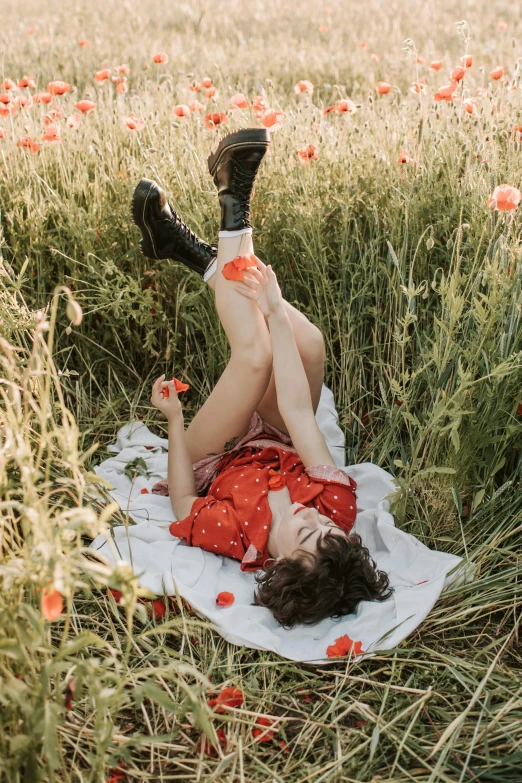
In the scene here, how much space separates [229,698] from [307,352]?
3.56 feet

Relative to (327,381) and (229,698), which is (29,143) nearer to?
(327,381)

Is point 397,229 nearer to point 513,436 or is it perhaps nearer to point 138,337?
point 513,436

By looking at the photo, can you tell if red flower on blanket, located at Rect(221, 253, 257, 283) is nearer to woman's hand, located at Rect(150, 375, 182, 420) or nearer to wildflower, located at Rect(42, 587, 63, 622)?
woman's hand, located at Rect(150, 375, 182, 420)

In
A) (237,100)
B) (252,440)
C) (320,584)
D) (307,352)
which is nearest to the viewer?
(320,584)

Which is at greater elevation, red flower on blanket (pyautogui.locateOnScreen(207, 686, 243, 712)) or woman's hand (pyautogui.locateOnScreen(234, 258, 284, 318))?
woman's hand (pyautogui.locateOnScreen(234, 258, 284, 318))

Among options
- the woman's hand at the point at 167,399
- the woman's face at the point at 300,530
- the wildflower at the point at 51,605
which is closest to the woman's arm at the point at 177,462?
the woman's hand at the point at 167,399

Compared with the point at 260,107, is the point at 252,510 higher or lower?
lower

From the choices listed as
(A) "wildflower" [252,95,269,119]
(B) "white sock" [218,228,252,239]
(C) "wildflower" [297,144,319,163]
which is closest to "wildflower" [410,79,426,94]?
(C) "wildflower" [297,144,319,163]

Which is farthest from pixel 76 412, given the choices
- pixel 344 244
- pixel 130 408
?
pixel 344 244

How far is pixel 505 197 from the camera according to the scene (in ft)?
5.96

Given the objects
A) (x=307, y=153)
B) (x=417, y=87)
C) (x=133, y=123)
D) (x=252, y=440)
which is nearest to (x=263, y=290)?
(x=252, y=440)

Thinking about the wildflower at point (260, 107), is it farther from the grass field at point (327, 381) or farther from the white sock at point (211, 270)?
the white sock at point (211, 270)

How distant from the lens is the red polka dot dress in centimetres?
214

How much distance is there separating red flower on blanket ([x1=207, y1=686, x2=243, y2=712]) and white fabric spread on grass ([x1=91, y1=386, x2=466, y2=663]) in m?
0.18
